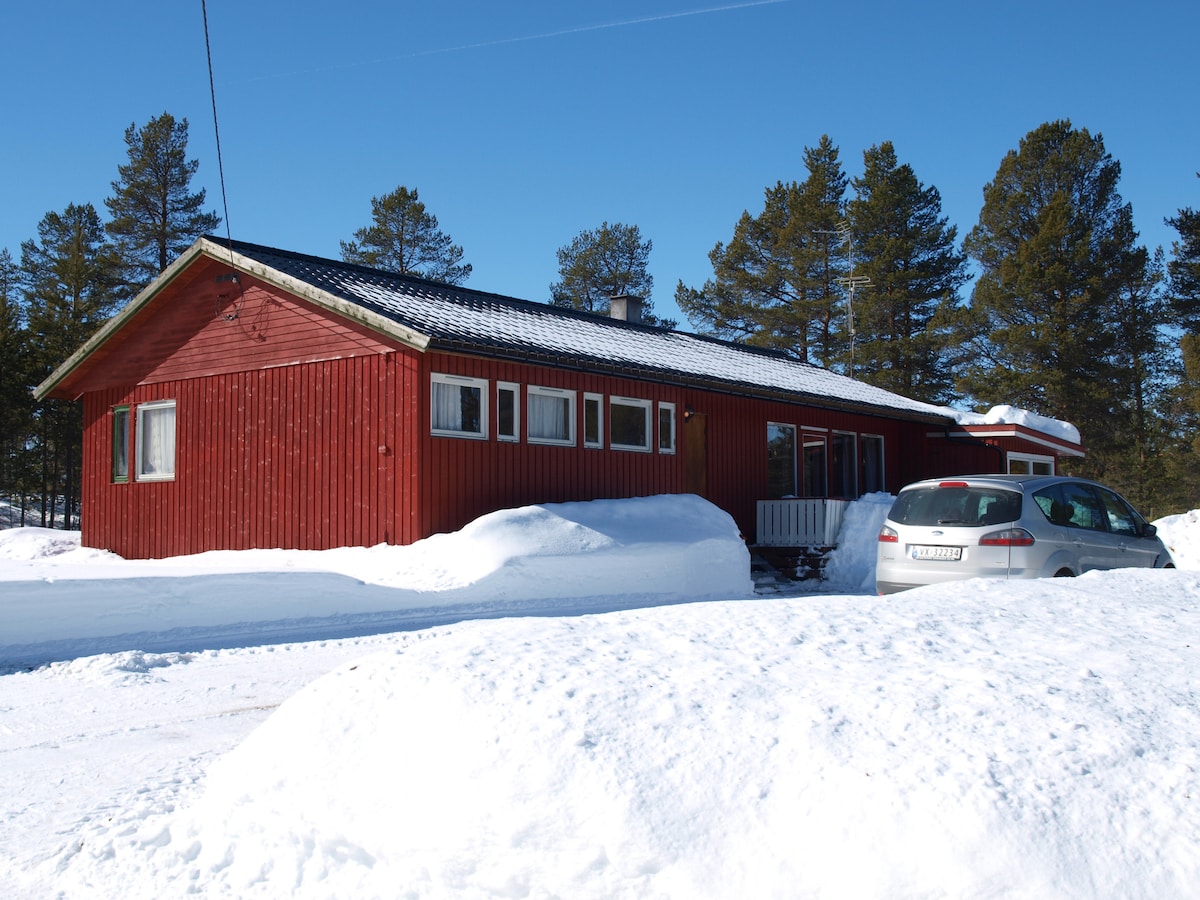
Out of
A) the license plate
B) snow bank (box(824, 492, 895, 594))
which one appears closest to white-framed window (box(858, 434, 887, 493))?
snow bank (box(824, 492, 895, 594))

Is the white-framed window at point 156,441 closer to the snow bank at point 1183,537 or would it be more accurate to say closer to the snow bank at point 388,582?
the snow bank at point 388,582

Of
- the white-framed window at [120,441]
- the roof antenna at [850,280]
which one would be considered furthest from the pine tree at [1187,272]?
the white-framed window at [120,441]

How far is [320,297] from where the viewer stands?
15.4 m

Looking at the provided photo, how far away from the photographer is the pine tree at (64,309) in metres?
35.0

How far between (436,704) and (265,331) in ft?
45.9

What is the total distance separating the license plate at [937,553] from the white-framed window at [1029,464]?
1531 centimetres

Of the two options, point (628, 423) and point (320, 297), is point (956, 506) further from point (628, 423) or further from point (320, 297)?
point (320, 297)

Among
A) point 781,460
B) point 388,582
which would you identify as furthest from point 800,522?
point 388,582

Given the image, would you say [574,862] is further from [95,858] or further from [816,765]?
[95,858]

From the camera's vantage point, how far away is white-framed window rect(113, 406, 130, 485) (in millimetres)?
19219

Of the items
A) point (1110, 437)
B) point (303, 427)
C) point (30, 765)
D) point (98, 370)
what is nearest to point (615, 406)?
point (303, 427)

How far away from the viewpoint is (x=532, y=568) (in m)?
13.2

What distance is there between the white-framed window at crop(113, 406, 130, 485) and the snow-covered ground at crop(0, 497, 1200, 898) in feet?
46.3

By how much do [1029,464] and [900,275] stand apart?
53.2 ft
